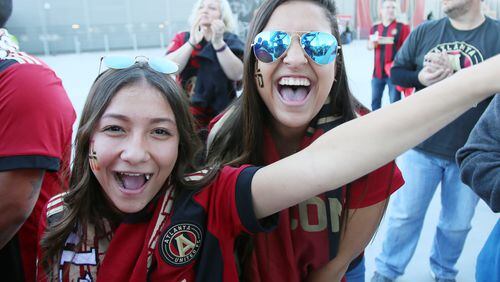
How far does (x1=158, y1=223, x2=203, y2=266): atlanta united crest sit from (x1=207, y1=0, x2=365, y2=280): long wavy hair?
0.69 ft

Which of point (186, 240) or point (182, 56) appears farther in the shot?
point (182, 56)

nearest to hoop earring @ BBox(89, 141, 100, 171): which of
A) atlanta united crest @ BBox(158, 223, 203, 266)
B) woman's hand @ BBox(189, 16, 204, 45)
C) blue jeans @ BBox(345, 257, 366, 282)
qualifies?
atlanta united crest @ BBox(158, 223, 203, 266)

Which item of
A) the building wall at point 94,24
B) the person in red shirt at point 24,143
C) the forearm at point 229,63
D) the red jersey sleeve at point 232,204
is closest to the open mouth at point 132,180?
the red jersey sleeve at point 232,204

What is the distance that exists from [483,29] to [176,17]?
1841 centimetres

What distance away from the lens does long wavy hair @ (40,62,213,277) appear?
1.19m

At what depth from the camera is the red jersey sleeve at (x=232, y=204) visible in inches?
42.3

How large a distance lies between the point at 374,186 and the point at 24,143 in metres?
1.13

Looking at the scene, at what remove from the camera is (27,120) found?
1276 millimetres

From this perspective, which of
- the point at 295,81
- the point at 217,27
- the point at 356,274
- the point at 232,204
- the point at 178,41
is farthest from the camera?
the point at 178,41

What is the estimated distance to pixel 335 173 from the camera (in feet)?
3.26

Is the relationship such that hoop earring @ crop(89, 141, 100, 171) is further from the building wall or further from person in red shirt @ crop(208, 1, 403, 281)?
the building wall

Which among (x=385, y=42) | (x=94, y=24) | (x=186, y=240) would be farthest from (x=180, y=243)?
(x=94, y=24)

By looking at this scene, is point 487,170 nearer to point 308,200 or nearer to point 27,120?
point 308,200

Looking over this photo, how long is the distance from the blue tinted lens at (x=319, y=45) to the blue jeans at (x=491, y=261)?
2.84ft
